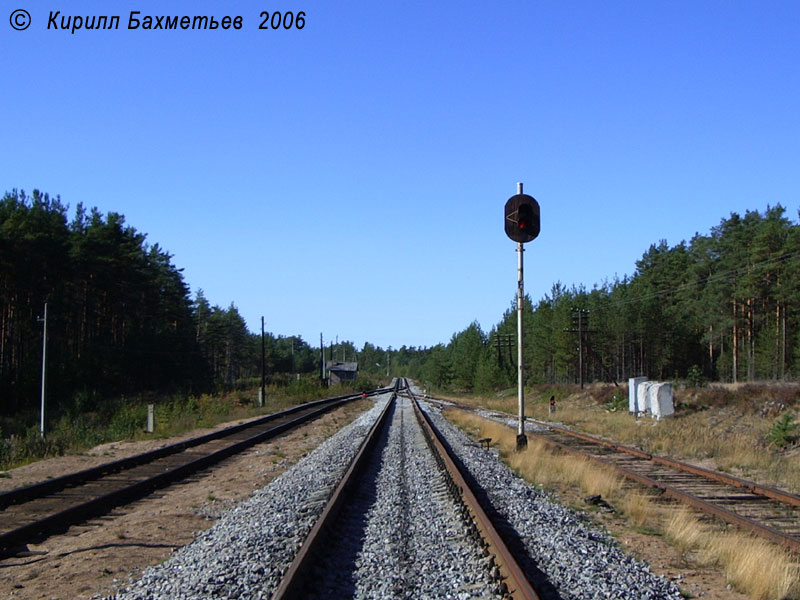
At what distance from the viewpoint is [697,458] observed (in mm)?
16641

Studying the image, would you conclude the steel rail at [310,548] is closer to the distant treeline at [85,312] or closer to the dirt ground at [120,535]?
the dirt ground at [120,535]

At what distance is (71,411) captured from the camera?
42.2 meters

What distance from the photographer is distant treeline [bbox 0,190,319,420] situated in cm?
4475

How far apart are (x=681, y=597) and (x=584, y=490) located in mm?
5790

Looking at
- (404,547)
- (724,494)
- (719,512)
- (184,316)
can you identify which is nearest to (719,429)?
(724,494)

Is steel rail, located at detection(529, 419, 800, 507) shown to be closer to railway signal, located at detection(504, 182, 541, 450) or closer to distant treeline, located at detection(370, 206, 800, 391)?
railway signal, located at detection(504, 182, 541, 450)

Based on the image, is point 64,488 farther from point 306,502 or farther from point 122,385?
point 122,385

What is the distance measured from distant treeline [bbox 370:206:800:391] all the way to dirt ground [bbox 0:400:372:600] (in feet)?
106

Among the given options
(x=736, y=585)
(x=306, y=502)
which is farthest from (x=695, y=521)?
(x=306, y=502)

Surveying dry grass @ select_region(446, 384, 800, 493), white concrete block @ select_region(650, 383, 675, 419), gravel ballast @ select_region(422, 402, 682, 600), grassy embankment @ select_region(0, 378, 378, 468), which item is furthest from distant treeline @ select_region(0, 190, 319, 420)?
gravel ballast @ select_region(422, 402, 682, 600)

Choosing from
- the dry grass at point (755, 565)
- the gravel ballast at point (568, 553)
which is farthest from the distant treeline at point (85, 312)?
the dry grass at point (755, 565)

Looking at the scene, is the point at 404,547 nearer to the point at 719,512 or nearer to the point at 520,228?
the point at 719,512

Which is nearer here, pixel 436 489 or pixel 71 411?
pixel 436 489

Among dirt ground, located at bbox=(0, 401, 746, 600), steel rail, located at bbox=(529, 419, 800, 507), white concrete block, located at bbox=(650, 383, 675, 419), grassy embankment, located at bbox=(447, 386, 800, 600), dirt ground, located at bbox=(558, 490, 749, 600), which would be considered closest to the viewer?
dirt ground, located at bbox=(558, 490, 749, 600)
